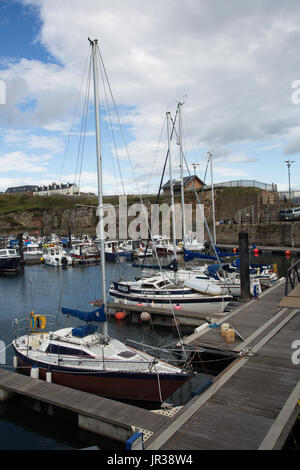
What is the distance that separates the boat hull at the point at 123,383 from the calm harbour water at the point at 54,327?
1114 millimetres

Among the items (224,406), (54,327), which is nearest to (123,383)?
(224,406)

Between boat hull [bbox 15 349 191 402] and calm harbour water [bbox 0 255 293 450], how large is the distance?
111 centimetres

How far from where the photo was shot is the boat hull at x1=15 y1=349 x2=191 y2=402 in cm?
1248

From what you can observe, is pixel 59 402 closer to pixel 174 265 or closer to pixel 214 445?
pixel 214 445

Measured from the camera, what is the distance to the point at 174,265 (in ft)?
85.3

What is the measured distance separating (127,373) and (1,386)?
4.73 meters

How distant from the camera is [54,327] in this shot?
22.5m

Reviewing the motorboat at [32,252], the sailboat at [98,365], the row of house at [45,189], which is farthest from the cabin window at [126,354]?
the row of house at [45,189]

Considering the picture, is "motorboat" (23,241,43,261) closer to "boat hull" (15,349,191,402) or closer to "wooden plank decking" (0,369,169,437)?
"boat hull" (15,349,191,402)

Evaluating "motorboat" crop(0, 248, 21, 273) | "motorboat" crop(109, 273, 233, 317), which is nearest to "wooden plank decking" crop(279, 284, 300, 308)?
"motorboat" crop(109, 273, 233, 317)

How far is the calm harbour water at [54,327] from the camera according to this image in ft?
37.7

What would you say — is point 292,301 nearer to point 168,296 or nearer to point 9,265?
point 168,296

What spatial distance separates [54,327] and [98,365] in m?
10.1
